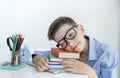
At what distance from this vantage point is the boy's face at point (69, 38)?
87 cm

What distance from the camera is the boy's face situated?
0.87 m

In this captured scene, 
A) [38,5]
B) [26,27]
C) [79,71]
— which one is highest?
[38,5]

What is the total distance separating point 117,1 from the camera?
132cm

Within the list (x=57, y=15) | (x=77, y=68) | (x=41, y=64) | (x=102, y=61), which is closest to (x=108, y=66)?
(x=102, y=61)

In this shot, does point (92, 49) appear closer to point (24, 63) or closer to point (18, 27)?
point (24, 63)

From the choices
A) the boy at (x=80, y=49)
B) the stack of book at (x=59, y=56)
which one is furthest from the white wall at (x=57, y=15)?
the stack of book at (x=59, y=56)

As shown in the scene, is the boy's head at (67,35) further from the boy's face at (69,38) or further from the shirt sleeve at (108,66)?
the shirt sleeve at (108,66)

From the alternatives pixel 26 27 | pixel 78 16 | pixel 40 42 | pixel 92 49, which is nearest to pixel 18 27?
pixel 26 27

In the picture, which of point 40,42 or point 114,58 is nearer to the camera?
point 114,58

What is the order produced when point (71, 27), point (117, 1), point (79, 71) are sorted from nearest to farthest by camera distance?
1. point (79, 71)
2. point (71, 27)
3. point (117, 1)

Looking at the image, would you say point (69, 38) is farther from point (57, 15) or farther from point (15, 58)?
point (57, 15)

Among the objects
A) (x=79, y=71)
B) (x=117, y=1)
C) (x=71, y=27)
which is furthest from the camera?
(x=117, y=1)

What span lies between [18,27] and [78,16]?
37 centimetres

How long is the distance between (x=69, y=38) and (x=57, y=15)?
1.65 ft
